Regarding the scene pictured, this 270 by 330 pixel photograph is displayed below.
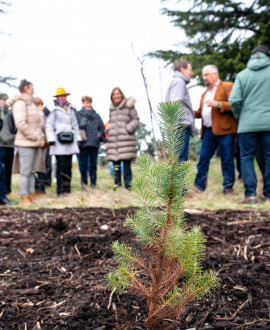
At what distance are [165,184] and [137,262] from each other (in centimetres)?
33

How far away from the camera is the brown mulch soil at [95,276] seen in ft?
5.61

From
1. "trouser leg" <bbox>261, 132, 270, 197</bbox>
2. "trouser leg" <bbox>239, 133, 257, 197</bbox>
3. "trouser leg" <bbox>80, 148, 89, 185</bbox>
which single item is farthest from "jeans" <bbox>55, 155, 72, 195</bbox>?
"trouser leg" <bbox>261, 132, 270, 197</bbox>

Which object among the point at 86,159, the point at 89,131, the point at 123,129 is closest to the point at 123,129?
the point at 123,129

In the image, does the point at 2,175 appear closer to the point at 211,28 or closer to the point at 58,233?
the point at 58,233

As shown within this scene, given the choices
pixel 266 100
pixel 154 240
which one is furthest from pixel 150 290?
pixel 266 100

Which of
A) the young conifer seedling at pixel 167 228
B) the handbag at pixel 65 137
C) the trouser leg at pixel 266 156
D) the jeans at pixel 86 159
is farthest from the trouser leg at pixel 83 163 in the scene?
the young conifer seedling at pixel 167 228

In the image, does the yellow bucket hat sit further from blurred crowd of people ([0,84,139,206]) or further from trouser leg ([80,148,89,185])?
trouser leg ([80,148,89,185])

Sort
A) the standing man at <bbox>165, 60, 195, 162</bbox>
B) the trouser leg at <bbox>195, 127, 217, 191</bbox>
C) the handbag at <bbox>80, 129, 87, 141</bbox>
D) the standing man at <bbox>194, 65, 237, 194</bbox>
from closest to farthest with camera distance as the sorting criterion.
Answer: the standing man at <bbox>165, 60, 195, 162</bbox> → the standing man at <bbox>194, 65, 237, 194</bbox> → the trouser leg at <bbox>195, 127, 217, 191</bbox> → the handbag at <bbox>80, 129, 87, 141</bbox>

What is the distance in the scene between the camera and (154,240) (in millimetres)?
1274

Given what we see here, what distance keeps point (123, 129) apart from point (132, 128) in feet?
0.58

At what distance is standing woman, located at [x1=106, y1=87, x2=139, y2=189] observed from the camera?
707 cm

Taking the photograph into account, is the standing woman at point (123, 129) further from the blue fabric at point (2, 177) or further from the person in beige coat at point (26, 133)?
the blue fabric at point (2, 177)

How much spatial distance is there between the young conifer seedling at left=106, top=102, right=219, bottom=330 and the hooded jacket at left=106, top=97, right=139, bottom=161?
18.6 ft

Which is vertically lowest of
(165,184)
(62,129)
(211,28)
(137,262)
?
(137,262)
